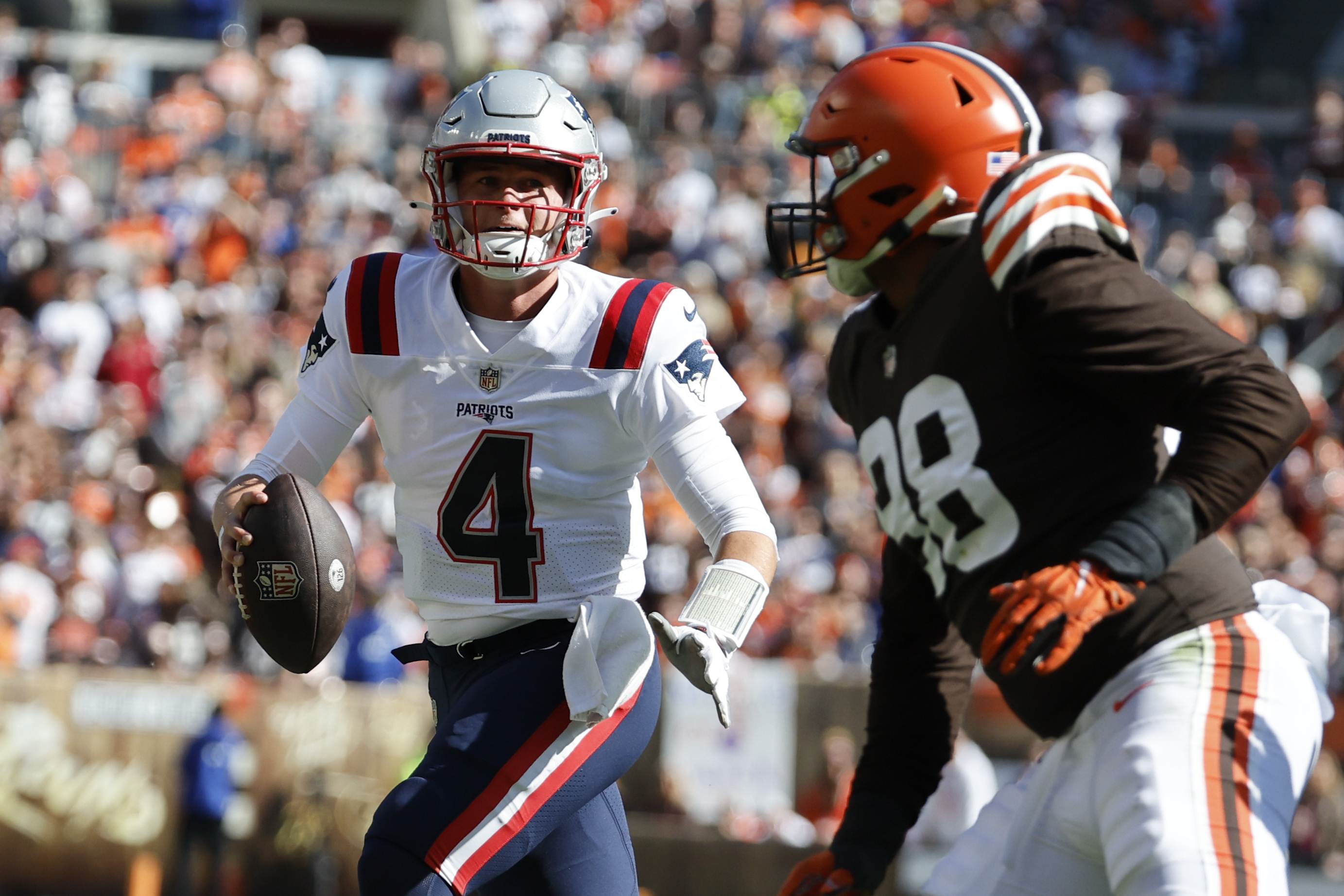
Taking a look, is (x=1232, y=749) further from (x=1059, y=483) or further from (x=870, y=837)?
(x=870, y=837)

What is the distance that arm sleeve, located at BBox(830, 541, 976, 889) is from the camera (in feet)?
9.72

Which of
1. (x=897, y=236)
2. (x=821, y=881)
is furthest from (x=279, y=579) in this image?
(x=897, y=236)

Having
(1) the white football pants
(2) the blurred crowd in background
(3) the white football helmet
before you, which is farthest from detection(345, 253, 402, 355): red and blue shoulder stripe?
(2) the blurred crowd in background

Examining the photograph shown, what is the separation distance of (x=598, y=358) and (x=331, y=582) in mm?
625

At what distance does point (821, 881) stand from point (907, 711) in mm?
349

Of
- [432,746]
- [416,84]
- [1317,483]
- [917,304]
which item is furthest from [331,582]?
[416,84]

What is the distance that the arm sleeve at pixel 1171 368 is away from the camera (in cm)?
224

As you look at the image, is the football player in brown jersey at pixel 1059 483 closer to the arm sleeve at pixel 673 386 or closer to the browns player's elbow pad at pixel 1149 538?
the browns player's elbow pad at pixel 1149 538

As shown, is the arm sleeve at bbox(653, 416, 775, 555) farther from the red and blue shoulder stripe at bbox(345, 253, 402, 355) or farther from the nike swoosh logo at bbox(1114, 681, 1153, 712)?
the nike swoosh logo at bbox(1114, 681, 1153, 712)

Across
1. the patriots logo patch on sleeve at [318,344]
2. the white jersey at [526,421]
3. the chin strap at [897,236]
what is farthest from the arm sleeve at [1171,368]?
the patriots logo patch on sleeve at [318,344]

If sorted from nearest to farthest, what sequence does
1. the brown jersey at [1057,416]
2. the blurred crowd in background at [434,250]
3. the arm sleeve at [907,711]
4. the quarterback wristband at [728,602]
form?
the brown jersey at [1057,416]
the quarterback wristband at [728,602]
the arm sleeve at [907,711]
the blurred crowd in background at [434,250]

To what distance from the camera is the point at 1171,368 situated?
2.30 metres

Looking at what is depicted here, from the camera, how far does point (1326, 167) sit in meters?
11.7

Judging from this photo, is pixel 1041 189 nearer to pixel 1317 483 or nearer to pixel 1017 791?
pixel 1017 791
